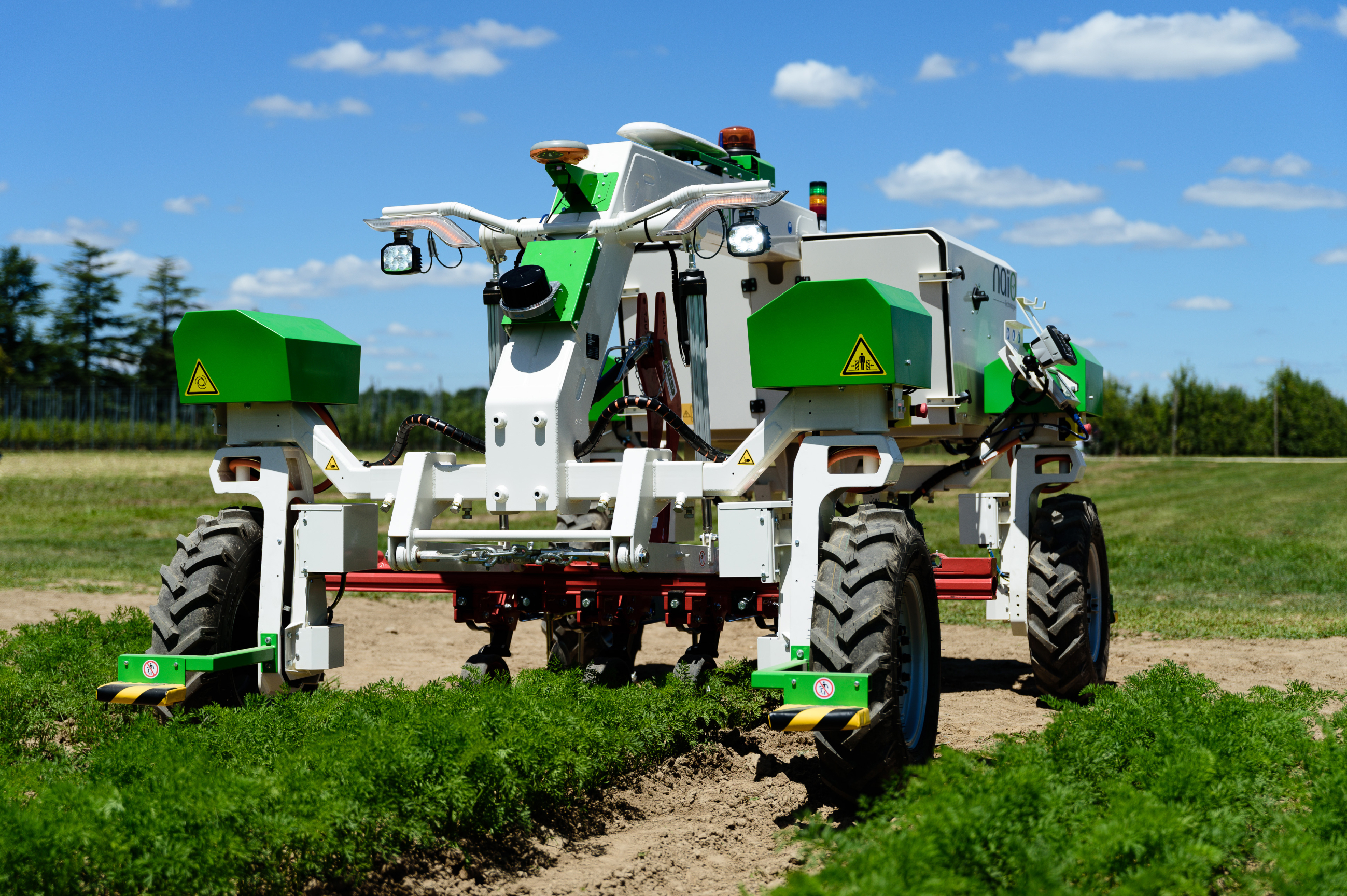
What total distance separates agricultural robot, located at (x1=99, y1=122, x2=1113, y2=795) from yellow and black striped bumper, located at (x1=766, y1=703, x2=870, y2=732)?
0.03 feet

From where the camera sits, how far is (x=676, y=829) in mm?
5703

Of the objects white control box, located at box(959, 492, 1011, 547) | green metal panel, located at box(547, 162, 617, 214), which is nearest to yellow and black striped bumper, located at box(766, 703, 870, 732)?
green metal panel, located at box(547, 162, 617, 214)

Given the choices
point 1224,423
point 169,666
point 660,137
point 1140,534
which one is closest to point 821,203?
point 660,137

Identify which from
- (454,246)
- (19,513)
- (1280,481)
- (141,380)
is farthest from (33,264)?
(454,246)

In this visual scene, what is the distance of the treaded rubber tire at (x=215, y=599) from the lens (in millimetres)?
6359

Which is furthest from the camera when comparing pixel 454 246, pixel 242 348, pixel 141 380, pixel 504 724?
pixel 141 380

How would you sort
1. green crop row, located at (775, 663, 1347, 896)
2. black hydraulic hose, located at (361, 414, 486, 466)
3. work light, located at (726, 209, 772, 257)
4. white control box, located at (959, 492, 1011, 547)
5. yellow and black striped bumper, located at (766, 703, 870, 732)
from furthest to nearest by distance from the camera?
1. white control box, located at (959, 492, 1011, 547)
2. black hydraulic hose, located at (361, 414, 486, 466)
3. work light, located at (726, 209, 772, 257)
4. yellow and black striped bumper, located at (766, 703, 870, 732)
5. green crop row, located at (775, 663, 1347, 896)

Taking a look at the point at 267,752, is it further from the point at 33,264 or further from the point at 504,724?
the point at 33,264

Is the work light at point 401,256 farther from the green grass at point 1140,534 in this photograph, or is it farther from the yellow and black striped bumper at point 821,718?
the green grass at point 1140,534

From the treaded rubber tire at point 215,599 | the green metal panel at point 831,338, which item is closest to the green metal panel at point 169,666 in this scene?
the treaded rubber tire at point 215,599

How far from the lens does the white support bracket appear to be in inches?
336

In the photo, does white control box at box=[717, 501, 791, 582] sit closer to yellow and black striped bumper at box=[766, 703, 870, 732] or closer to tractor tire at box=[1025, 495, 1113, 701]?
yellow and black striped bumper at box=[766, 703, 870, 732]

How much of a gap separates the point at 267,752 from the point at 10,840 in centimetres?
136

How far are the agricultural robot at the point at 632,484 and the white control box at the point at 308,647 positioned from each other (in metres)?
0.01
